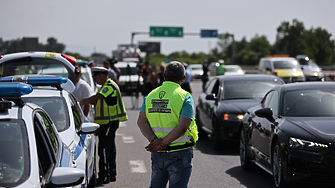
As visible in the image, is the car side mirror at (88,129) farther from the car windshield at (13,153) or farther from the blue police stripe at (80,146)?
the car windshield at (13,153)

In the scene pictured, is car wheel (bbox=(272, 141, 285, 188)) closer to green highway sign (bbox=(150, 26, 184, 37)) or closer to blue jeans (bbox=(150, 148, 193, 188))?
blue jeans (bbox=(150, 148, 193, 188))

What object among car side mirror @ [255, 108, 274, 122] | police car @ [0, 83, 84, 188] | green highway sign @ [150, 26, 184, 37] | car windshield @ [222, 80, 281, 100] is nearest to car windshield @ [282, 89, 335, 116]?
car side mirror @ [255, 108, 274, 122]

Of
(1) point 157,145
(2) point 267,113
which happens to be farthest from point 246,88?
(1) point 157,145

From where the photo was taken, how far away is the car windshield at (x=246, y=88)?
11.5 meters

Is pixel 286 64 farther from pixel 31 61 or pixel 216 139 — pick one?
pixel 31 61

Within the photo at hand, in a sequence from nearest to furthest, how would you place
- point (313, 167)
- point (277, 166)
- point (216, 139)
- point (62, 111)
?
point (313, 167) → point (62, 111) → point (277, 166) → point (216, 139)

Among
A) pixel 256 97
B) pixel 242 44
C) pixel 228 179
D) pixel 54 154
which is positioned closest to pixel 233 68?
pixel 256 97

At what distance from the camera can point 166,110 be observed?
4539mm

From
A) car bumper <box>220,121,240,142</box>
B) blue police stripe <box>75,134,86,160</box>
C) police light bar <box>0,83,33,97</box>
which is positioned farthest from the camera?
car bumper <box>220,121,240,142</box>

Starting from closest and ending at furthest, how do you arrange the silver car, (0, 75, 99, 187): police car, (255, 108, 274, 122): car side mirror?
(0, 75, 99, 187): police car, (255, 108, 274, 122): car side mirror, the silver car

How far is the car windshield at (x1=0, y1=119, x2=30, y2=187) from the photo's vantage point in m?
3.37

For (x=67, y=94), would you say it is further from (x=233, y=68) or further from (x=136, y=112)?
(x=233, y=68)

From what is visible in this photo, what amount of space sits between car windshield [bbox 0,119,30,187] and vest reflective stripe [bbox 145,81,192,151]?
1330mm

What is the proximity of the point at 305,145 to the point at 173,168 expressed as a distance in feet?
7.22
